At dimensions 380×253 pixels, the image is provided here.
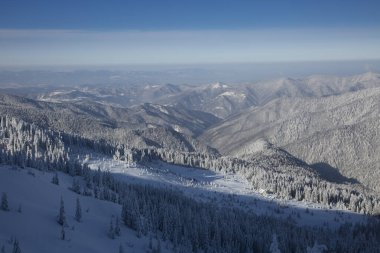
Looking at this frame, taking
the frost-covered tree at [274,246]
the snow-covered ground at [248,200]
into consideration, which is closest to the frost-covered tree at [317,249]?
the frost-covered tree at [274,246]

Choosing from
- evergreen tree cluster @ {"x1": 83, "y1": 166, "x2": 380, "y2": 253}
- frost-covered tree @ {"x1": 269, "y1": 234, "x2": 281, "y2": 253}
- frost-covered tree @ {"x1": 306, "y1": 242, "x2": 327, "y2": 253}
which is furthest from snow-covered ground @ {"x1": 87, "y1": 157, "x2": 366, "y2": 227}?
frost-covered tree @ {"x1": 269, "y1": 234, "x2": 281, "y2": 253}

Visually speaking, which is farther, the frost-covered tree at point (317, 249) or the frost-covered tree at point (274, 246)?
the frost-covered tree at point (317, 249)

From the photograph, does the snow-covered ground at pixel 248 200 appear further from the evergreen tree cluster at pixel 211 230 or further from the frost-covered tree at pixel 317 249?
the frost-covered tree at pixel 317 249

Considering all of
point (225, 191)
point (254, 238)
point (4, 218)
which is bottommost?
point (225, 191)

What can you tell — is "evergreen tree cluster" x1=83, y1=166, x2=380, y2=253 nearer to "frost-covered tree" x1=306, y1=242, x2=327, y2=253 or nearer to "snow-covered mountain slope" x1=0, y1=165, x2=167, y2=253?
"frost-covered tree" x1=306, y1=242, x2=327, y2=253

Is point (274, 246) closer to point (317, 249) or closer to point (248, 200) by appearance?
point (317, 249)

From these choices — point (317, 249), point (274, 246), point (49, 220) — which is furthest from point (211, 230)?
point (49, 220)

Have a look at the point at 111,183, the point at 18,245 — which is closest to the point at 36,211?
the point at 18,245

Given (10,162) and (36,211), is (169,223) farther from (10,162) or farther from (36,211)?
(10,162)
